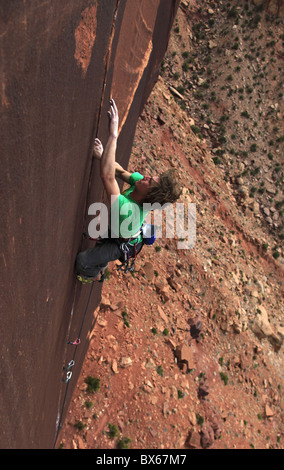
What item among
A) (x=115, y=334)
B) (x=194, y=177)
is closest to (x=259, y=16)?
(x=194, y=177)

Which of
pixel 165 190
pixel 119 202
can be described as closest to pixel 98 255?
pixel 119 202

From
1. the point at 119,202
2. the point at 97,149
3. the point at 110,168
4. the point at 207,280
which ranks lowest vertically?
the point at 207,280

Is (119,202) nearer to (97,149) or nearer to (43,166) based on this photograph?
(97,149)

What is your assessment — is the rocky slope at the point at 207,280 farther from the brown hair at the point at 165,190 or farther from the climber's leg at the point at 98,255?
the brown hair at the point at 165,190

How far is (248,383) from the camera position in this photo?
12156mm

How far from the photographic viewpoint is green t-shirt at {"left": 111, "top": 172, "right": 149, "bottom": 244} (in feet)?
10.1

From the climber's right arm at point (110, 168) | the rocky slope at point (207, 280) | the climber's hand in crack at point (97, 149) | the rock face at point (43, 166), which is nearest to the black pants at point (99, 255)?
the rock face at point (43, 166)

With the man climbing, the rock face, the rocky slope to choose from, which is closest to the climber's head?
the man climbing

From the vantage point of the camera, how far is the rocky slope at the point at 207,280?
772cm

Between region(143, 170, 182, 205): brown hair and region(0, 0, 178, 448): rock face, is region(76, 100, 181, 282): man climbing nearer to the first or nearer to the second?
region(143, 170, 182, 205): brown hair

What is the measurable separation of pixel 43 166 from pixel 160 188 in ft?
4.00

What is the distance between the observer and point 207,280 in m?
12.5
